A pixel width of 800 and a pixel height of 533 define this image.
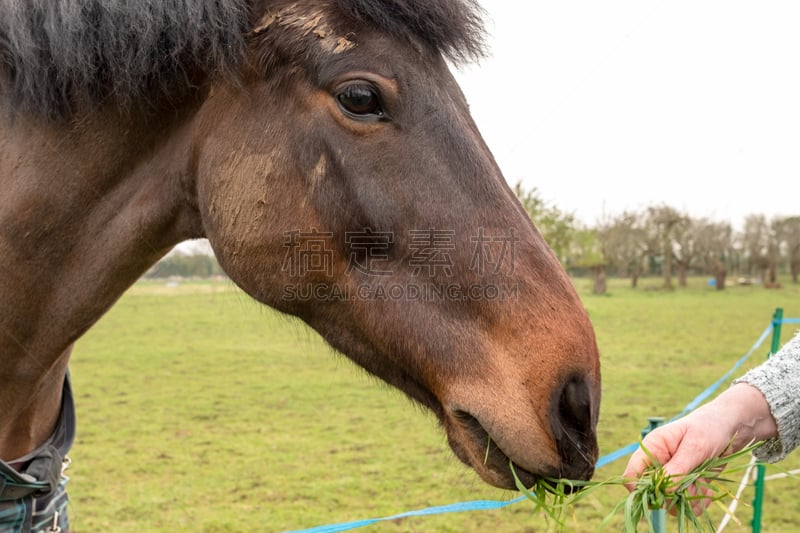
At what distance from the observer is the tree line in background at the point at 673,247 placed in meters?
41.4

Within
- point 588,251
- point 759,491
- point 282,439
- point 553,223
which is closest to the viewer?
point 759,491

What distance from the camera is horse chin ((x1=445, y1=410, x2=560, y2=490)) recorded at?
5.08ft

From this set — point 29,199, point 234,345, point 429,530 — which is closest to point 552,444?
point 29,199

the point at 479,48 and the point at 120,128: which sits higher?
the point at 479,48

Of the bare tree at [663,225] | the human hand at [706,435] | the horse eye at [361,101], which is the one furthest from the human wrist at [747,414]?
the bare tree at [663,225]

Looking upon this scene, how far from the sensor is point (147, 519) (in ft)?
18.0

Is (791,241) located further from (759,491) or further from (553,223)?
(759,491)

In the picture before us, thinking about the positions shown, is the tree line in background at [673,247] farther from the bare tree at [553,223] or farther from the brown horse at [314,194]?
the brown horse at [314,194]

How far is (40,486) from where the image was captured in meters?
1.89

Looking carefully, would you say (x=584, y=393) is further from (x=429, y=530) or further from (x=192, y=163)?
(x=429, y=530)

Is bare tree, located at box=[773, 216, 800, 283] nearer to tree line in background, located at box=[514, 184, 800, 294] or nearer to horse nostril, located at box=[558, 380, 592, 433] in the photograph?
tree line in background, located at box=[514, 184, 800, 294]

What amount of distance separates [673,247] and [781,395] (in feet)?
161

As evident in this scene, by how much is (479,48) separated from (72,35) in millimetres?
1203

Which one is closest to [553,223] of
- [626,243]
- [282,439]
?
[626,243]
